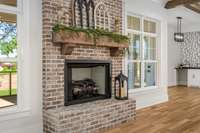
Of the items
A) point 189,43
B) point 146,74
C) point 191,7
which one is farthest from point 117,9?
point 189,43

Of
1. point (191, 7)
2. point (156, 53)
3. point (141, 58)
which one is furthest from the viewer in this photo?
point (191, 7)

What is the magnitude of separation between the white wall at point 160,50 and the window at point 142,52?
0.54 feet

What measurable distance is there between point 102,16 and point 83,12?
52 cm

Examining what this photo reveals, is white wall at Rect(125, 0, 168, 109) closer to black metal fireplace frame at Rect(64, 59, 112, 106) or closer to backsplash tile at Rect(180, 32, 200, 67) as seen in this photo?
black metal fireplace frame at Rect(64, 59, 112, 106)

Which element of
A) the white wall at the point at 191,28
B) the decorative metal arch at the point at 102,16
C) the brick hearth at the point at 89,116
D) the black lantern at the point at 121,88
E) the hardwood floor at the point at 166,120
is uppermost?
the white wall at the point at 191,28

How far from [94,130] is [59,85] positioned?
98cm

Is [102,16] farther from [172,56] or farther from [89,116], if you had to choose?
[172,56]

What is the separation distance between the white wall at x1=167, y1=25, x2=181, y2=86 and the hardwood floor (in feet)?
13.7

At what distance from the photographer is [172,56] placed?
10.0 metres

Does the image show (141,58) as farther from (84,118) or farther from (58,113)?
(58,113)

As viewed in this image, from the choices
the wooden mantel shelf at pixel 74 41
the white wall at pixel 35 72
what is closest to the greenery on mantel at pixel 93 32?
the wooden mantel shelf at pixel 74 41

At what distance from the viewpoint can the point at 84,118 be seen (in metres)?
3.53

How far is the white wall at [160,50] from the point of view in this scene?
17.8 feet

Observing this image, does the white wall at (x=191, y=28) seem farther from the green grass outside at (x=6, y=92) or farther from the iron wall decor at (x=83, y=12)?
the green grass outside at (x=6, y=92)
